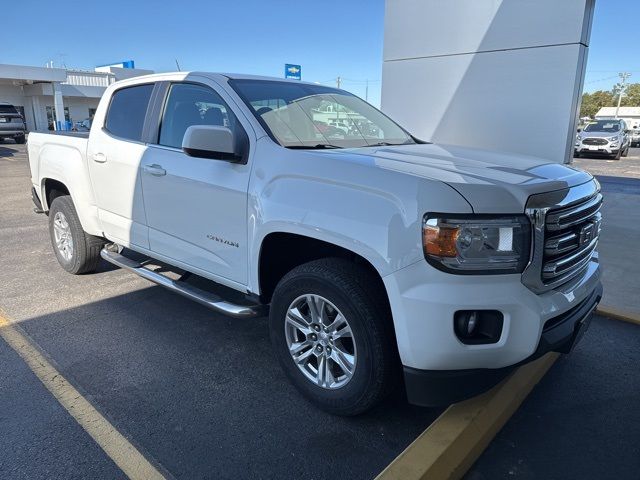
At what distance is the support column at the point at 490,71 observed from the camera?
6.50m

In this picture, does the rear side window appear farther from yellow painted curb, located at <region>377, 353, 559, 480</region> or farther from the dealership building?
the dealership building

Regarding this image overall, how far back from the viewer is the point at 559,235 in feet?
7.99

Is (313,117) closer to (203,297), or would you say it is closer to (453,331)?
(203,297)

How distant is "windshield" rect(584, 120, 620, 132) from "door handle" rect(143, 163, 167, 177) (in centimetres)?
2441

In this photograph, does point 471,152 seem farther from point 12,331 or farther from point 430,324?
point 12,331

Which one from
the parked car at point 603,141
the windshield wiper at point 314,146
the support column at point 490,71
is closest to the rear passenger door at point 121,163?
the windshield wiper at point 314,146

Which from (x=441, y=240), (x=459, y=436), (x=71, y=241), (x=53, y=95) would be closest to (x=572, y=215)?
(x=441, y=240)

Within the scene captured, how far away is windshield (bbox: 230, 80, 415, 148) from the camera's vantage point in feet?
10.5

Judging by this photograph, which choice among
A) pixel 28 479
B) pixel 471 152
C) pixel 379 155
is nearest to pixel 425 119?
pixel 471 152

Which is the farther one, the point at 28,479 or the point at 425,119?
the point at 425,119

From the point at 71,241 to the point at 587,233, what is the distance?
473 centimetres

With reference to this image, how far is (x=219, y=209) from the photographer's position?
321 centimetres

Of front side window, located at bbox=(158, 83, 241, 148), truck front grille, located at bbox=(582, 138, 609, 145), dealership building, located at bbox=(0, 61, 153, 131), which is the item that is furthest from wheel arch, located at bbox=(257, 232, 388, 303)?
dealership building, located at bbox=(0, 61, 153, 131)

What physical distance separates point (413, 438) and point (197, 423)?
122cm
